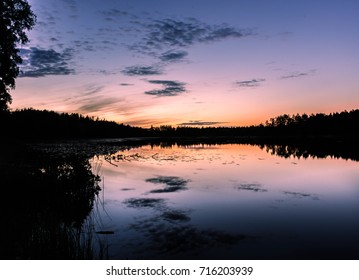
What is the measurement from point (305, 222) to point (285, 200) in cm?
397

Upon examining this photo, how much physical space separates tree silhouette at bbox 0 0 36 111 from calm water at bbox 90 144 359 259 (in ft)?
45.9

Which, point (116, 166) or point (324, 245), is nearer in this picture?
point (324, 245)

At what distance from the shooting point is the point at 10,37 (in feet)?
85.9

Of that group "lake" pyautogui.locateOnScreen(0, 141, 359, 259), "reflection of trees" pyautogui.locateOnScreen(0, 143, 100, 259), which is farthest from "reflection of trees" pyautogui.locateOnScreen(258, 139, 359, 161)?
"reflection of trees" pyautogui.locateOnScreen(0, 143, 100, 259)

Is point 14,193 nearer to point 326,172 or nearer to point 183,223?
point 183,223

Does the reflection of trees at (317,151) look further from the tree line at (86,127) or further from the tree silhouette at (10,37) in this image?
the tree line at (86,127)

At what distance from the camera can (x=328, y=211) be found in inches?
540

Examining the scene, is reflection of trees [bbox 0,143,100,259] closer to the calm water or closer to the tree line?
the calm water

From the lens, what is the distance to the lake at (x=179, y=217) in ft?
28.8

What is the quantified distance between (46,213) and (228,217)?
7.30 meters

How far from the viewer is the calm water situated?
29.9ft

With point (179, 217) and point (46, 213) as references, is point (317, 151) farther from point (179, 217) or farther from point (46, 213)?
point (46, 213)

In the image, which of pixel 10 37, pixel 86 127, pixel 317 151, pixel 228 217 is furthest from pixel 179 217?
pixel 86 127

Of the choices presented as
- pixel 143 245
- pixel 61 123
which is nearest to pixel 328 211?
pixel 143 245
